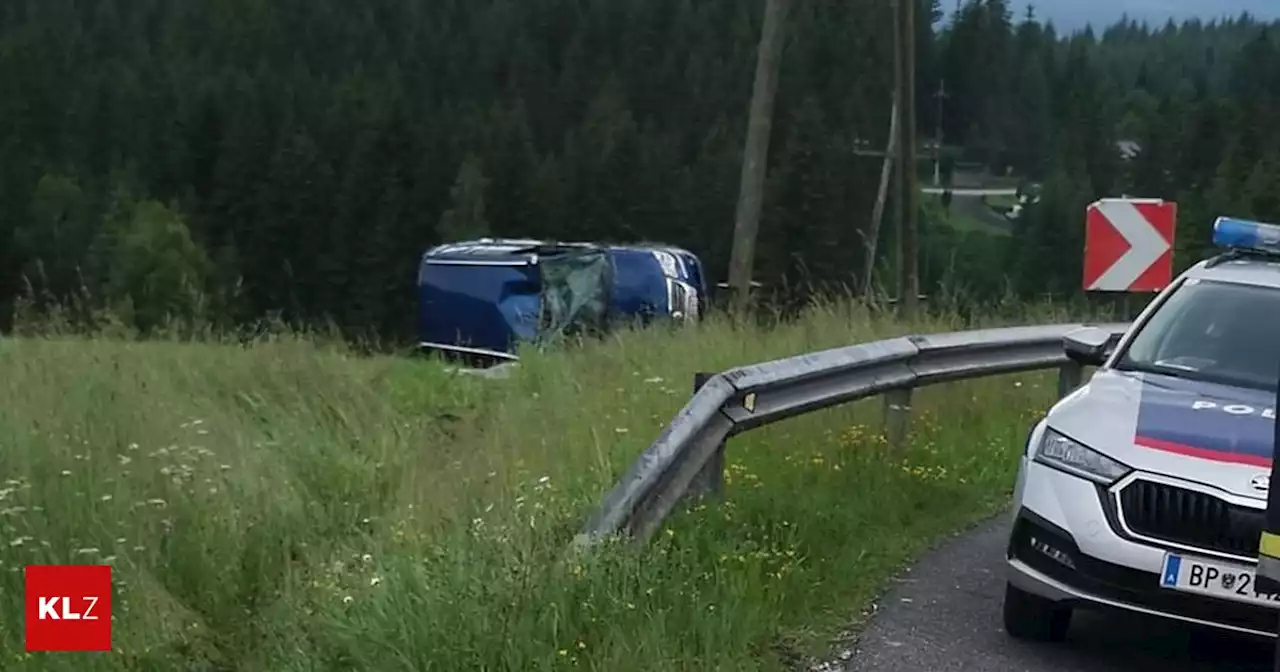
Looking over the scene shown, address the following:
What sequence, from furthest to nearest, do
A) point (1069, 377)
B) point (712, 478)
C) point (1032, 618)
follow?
point (1069, 377) < point (712, 478) < point (1032, 618)

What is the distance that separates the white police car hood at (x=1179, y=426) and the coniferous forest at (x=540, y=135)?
123ft

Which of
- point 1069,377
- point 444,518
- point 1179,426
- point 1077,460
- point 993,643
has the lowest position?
point 993,643

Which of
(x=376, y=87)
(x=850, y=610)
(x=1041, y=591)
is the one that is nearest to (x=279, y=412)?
(x=850, y=610)

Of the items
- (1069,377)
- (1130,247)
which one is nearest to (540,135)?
(1130,247)

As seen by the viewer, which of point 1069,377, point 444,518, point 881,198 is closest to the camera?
point 444,518

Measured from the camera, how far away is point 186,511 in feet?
22.9

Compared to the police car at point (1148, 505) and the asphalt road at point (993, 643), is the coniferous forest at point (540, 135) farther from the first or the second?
the police car at point (1148, 505)

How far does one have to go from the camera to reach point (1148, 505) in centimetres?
569

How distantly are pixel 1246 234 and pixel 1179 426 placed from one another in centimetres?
181

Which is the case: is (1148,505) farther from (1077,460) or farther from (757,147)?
(757,147)

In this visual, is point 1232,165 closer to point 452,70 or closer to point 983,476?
point 452,70

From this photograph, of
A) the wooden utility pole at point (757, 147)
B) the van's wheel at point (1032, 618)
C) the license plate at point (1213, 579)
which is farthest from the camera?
the wooden utility pole at point (757, 147)

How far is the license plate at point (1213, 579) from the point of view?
18.1 feet

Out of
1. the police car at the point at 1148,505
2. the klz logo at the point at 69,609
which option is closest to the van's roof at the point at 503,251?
the police car at the point at 1148,505
